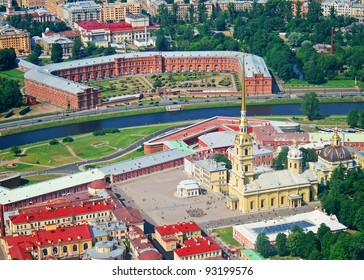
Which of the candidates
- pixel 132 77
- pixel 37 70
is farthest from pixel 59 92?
pixel 132 77

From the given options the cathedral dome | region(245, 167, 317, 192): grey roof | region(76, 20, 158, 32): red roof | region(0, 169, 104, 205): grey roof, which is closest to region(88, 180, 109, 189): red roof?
region(0, 169, 104, 205): grey roof

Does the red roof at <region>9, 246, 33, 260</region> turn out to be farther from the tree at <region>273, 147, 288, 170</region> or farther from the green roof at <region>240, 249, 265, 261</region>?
the tree at <region>273, 147, 288, 170</region>

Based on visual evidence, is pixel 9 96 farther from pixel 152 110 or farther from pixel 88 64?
pixel 88 64

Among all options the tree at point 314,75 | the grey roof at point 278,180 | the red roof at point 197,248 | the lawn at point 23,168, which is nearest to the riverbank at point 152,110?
the tree at point 314,75

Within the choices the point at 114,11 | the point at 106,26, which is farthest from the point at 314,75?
the point at 114,11

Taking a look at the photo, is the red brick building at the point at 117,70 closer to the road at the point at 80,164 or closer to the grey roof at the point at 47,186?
the road at the point at 80,164

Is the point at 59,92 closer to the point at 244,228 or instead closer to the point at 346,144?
the point at 346,144

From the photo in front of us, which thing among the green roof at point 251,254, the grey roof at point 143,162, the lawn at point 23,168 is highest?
the grey roof at point 143,162
